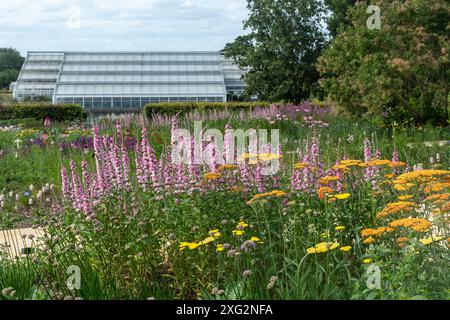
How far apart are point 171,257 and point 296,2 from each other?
98.1ft

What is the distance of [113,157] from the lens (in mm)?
6176

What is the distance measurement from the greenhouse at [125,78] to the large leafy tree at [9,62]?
8.55 m

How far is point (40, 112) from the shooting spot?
3048 cm

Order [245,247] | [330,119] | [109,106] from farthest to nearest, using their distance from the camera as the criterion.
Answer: [109,106]
[330,119]
[245,247]

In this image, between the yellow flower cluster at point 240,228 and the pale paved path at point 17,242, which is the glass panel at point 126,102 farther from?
the yellow flower cluster at point 240,228

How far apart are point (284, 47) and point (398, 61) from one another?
1908cm

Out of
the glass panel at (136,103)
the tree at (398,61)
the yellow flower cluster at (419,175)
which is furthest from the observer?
the glass panel at (136,103)

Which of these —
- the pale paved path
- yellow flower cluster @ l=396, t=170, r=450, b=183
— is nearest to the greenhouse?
the pale paved path

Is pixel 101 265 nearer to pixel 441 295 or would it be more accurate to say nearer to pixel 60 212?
pixel 60 212

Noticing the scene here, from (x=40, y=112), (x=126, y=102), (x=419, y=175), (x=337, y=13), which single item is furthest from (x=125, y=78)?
(x=419, y=175)

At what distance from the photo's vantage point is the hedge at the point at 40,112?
29922 millimetres

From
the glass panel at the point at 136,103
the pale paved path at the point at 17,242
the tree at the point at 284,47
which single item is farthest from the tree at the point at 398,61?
the glass panel at the point at 136,103
